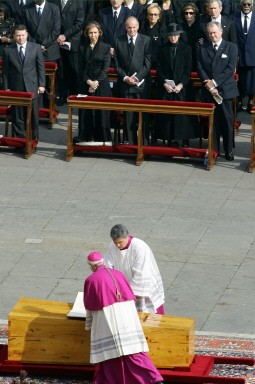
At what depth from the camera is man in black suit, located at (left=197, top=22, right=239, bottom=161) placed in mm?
24000

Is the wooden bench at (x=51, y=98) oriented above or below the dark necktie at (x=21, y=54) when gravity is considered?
below

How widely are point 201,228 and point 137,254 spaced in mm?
4985

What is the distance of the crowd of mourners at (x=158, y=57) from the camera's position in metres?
24.1

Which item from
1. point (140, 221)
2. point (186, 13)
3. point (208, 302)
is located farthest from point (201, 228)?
point (186, 13)

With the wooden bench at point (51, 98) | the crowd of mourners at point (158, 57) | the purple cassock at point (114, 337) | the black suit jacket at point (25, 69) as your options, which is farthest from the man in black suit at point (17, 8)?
the purple cassock at point (114, 337)

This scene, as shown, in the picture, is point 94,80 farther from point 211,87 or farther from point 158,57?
point 211,87

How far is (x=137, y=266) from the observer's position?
16359 mm

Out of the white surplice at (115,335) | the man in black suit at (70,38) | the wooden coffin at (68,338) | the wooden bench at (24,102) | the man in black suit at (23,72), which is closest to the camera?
the white surplice at (115,335)

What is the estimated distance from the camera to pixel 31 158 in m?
24.4

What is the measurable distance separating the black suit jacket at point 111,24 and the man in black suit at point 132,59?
65.4 inches

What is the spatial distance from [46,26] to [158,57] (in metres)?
3.00

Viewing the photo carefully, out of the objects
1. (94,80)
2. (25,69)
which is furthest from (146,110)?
(25,69)

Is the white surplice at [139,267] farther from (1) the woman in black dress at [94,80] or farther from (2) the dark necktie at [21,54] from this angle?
(2) the dark necktie at [21,54]

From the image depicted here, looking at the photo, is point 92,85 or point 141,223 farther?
point 92,85
